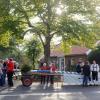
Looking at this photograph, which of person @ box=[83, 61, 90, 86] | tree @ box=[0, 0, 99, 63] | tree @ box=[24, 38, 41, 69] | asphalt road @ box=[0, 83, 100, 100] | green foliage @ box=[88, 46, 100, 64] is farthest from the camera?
tree @ box=[24, 38, 41, 69]

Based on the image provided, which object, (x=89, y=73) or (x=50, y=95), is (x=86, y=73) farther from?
(x=50, y=95)

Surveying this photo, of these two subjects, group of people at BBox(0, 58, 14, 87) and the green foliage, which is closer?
group of people at BBox(0, 58, 14, 87)

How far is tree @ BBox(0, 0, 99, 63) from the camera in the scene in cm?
3991

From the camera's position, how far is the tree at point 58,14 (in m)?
39.9

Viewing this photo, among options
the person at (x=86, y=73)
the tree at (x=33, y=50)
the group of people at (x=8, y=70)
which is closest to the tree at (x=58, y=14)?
the person at (x=86, y=73)

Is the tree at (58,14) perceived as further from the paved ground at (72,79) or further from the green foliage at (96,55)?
the paved ground at (72,79)

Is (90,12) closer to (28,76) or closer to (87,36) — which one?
(87,36)

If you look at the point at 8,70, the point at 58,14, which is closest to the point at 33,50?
the point at 58,14

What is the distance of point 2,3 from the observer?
128ft

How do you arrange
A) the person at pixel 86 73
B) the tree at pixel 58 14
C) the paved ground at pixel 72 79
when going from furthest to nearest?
the tree at pixel 58 14, the paved ground at pixel 72 79, the person at pixel 86 73

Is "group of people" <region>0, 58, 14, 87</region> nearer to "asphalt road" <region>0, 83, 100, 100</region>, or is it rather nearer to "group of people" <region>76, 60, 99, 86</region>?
"asphalt road" <region>0, 83, 100, 100</region>

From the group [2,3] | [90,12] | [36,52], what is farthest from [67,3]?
[36,52]

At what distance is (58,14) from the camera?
4081cm

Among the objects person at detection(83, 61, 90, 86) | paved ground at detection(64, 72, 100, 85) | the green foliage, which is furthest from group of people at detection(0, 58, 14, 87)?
the green foliage
